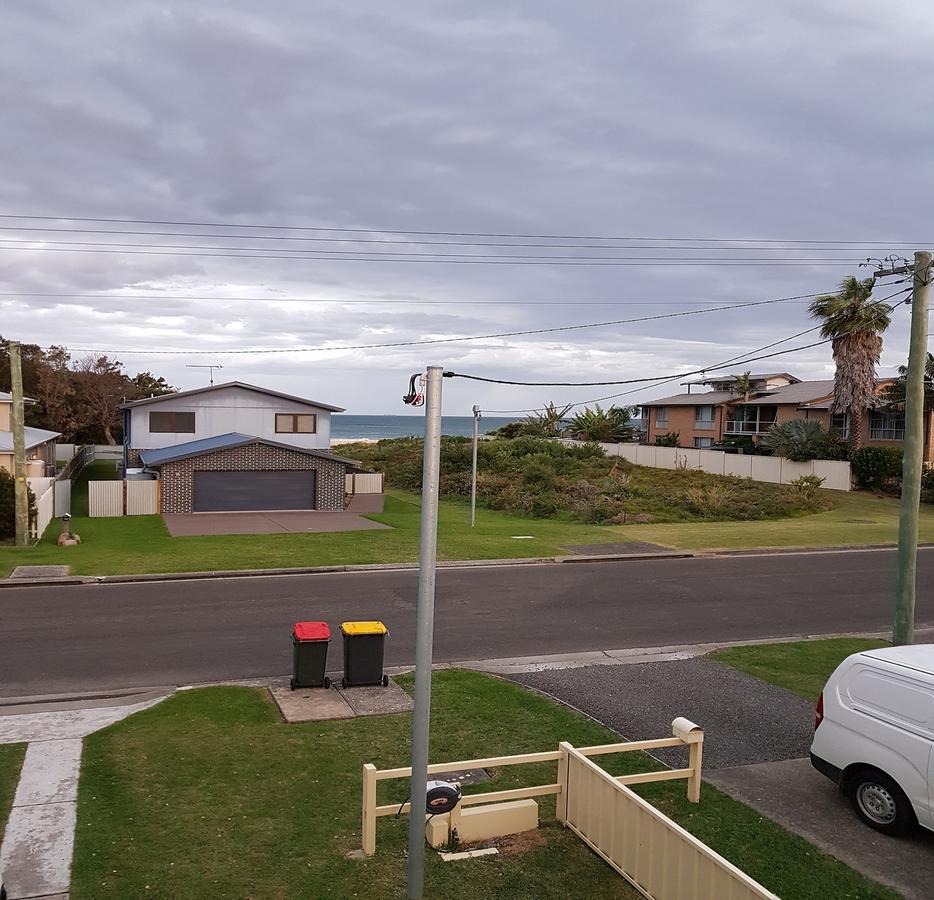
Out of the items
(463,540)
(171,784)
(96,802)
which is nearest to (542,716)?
(171,784)

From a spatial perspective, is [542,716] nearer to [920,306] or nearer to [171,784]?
[171,784]

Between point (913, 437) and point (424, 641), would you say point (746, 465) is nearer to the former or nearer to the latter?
point (913, 437)

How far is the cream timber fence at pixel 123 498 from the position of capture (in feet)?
113

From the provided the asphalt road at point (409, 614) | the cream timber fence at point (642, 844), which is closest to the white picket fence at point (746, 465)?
the asphalt road at point (409, 614)

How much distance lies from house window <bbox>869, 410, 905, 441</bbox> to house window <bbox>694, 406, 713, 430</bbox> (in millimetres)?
15906

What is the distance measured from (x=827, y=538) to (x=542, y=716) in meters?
23.0

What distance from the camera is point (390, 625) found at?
17094mm

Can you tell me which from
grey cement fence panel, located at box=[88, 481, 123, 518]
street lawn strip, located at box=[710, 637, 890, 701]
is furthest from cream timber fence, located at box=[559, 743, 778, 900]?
grey cement fence panel, located at box=[88, 481, 123, 518]

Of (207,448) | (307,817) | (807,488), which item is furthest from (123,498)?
(807,488)

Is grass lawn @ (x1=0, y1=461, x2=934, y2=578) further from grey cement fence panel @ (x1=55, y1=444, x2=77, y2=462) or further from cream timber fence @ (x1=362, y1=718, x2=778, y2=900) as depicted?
grey cement fence panel @ (x1=55, y1=444, x2=77, y2=462)

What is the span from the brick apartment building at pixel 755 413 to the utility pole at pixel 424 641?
47.4 meters

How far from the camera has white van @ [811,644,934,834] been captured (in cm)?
798

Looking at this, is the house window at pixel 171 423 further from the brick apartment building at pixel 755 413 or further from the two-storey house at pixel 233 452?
the brick apartment building at pixel 755 413

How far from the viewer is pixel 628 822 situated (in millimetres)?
7332
